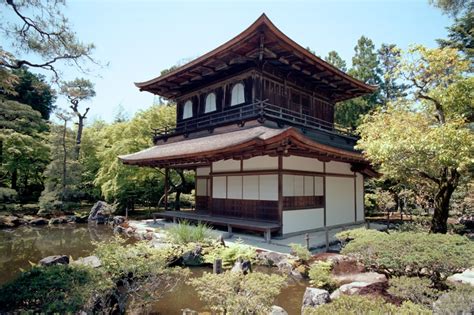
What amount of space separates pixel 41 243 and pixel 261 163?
10081 millimetres

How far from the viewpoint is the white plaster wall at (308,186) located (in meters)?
11.2

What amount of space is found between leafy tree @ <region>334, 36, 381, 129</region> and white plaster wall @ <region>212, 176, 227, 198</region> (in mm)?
16137

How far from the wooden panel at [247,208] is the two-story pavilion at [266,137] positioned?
0.04 m

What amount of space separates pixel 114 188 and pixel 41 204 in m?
5.61

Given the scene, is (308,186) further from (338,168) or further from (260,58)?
→ (260,58)

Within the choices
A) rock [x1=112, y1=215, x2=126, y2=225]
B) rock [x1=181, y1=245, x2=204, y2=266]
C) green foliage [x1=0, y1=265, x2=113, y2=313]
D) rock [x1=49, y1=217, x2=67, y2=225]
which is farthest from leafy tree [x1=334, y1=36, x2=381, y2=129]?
green foliage [x1=0, y1=265, x2=113, y2=313]

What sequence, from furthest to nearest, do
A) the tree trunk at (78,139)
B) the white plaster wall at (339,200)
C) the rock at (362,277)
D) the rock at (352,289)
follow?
1. the tree trunk at (78,139)
2. the white plaster wall at (339,200)
3. the rock at (362,277)
4. the rock at (352,289)

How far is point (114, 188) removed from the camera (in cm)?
1770

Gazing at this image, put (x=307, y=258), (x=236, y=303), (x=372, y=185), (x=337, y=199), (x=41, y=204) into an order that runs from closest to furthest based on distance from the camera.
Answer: (x=236, y=303), (x=307, y=258), (x=337, y=199), (x=41, y=204), (x=372, y=185)

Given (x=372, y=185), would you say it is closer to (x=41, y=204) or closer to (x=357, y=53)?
(x=357, y=53)

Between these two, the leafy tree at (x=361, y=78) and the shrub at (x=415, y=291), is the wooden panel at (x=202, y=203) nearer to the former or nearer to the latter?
the shrub at (x=415, y=291)

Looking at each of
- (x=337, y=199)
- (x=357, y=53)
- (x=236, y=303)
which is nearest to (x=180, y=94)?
(x=337, y=199)

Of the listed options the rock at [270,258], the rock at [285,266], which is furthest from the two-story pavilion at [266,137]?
the rock at [285,266]

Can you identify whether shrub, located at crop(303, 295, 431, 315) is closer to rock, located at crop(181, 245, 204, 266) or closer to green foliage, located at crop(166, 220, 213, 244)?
rock, located at crop(181, 245, 204, 266)
